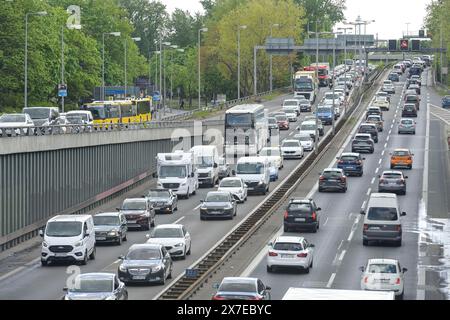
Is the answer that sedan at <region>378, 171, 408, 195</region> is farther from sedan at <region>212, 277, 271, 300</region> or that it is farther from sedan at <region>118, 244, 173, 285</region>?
sedan at <region>212, 277, 271, 300</region>

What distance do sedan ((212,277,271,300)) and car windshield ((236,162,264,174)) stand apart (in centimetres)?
3401

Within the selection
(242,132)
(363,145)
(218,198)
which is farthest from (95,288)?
(363,145)

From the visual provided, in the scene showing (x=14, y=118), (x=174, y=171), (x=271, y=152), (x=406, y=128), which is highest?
(x=14, y=118)

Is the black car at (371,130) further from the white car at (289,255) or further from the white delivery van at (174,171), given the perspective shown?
the white car at (289,255)

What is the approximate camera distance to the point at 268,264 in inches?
1753

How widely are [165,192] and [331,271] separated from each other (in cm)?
1926

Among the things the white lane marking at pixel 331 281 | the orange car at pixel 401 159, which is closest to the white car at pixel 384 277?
the white lane marking at pixel 331 281

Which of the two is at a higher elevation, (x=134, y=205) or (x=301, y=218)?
(x=134, y=205)

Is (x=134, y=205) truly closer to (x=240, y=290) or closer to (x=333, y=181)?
(x=333, y=181)

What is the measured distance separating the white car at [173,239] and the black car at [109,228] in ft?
13.3

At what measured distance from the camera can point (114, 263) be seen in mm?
46812

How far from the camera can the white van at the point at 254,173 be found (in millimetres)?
68062

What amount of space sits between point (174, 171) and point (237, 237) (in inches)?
598

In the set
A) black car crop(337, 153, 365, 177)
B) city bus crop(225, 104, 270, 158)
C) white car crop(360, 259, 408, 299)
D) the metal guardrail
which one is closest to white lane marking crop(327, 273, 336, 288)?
white car crop(360, 259, 408, 299)
